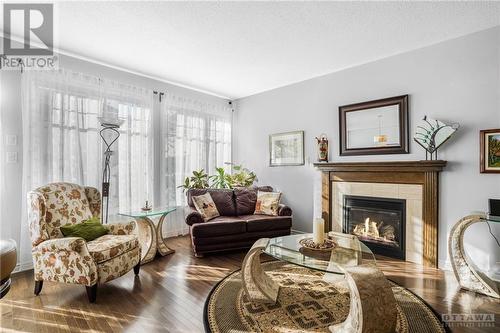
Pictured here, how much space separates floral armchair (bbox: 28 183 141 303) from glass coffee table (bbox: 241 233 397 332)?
1283 millimetres

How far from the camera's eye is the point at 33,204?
2.50 metres

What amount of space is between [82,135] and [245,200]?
261 cm

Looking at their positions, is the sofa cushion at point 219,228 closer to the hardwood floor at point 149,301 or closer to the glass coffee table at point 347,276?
the hardwood floor at point 149,301

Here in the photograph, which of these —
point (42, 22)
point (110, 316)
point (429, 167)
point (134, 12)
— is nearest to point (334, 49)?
point (429, 167)

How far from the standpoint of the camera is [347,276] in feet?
6.03

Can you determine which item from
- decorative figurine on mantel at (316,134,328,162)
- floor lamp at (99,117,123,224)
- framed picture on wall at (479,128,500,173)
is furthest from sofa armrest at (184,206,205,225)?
framed picture on wall at (479,128,500,173)

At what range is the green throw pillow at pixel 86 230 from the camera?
103 inches

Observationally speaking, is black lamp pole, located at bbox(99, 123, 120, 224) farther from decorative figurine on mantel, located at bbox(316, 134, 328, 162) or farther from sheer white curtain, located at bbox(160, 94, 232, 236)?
decorative figurine on mantel, located at bbox(316, 134, 328, 162)

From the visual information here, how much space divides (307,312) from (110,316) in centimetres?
162

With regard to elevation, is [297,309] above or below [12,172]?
below

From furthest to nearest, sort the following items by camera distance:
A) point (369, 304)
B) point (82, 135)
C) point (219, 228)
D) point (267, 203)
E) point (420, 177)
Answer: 1. point (267, 203)
2. point (219, 228)
3. point (82, 135)
4. point (420, 177)
5. point (369, 304)

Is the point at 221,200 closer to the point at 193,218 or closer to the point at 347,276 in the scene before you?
the point at 193,218

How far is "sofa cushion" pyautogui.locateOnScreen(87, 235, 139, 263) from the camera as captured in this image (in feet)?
7.89

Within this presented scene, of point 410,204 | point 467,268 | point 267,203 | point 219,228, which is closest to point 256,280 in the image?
point 219,228
